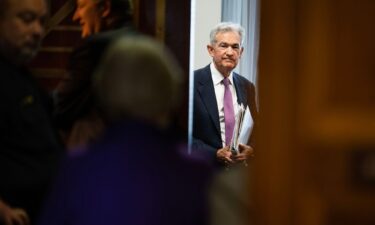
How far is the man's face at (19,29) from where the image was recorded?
137cm

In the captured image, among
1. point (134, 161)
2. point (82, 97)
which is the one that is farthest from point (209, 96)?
point (134, 161)

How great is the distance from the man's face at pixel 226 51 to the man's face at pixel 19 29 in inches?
38.8

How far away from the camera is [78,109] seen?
158cm

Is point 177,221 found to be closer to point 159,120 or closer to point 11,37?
point 159,120

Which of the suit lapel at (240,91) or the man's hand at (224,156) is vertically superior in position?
the suit lapel at (240,91)

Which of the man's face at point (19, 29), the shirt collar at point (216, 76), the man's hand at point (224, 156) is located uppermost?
the man's face at point (19, 29)

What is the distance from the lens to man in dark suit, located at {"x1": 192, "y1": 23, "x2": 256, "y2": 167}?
2.13 metres

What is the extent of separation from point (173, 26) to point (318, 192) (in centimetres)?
138

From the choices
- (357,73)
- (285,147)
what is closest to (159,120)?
(285,147)

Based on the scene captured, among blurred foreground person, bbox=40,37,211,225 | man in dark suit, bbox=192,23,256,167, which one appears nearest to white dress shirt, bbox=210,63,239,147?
man in dark suit, bbox=192,23,256,167

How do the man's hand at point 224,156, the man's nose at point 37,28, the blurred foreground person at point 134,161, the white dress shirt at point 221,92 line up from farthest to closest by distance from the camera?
the white dress shirt at point 221,92 < the man's hand at point 224,156 < the man's nose at point 37,28 < the blurred foreground person at point 134,161

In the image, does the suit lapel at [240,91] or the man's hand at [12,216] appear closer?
Result: the man's hand at [12,216]

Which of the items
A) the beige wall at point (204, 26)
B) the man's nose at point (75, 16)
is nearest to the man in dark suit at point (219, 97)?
the beige wall at point (204, 26)

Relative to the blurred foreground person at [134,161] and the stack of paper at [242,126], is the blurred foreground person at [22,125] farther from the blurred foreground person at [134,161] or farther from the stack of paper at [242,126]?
the stack of paper at [242,126]
